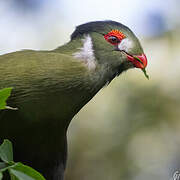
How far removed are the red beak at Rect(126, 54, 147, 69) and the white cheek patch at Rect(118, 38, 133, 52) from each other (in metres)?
0.04

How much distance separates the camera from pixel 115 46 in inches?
109

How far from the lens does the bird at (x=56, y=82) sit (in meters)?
2.56

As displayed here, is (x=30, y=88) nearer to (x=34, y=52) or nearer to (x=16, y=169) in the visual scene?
(x=34, y=52)

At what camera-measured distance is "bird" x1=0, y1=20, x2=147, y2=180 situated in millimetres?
2564

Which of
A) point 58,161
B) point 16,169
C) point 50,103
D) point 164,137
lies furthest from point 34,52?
point 164,137

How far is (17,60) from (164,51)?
6453mm

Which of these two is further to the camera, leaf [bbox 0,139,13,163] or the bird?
the bird

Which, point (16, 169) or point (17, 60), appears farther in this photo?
point (17, 60)

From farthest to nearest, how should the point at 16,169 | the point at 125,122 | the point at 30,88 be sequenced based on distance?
1. the point at 125,122
2. the point at 30,88
3. the point at 16,169

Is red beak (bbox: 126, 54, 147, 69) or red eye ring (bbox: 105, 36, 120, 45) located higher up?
red eye ring (bbox: 105, 36, 120, 45)

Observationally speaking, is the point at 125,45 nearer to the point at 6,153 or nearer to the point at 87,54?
the point at 87,54

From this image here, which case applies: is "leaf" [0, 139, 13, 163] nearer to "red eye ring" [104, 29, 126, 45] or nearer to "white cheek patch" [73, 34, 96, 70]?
"white cheek patch" [73, 34, 96, 70]

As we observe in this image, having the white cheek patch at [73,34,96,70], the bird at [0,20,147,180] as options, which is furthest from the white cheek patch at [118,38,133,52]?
the white cheek patch at [73,34,96,70]

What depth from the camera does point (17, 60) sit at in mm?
2670
